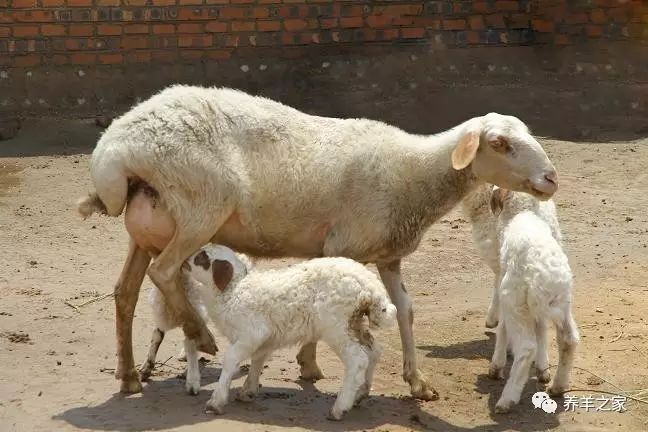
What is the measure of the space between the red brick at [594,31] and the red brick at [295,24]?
3078 millimetres

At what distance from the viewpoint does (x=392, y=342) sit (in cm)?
774

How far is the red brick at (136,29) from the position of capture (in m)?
11.7

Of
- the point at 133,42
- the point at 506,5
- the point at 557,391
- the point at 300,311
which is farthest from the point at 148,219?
the point at 506,5

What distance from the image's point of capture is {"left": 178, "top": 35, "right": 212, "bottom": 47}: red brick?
1180cm

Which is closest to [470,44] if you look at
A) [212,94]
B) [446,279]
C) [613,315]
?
[446,279]

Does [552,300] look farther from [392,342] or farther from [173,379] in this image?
[173,379]

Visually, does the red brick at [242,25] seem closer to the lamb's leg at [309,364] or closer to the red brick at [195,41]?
the red brick at [195,41]

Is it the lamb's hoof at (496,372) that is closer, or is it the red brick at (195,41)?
the lamb's hoof at (496,372)

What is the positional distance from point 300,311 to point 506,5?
23.4 ft

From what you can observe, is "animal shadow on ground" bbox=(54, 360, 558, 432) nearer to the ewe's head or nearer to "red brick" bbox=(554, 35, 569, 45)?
the ewe's head

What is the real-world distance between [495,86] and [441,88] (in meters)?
0.59

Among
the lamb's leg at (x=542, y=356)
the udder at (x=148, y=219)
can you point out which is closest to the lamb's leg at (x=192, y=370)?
the udder at (x=148, y=219)

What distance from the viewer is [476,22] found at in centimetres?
1227

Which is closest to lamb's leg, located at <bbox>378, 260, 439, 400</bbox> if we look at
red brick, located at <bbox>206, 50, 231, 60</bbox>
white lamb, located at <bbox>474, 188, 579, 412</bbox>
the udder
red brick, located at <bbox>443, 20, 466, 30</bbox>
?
white lamb, located at <bbox>474, 188, 579, 412</bbox>
